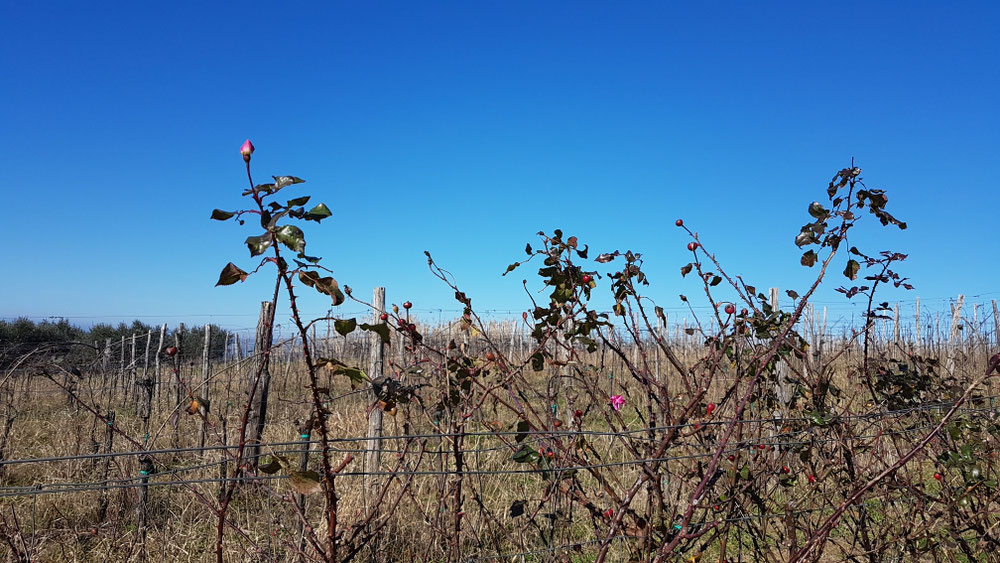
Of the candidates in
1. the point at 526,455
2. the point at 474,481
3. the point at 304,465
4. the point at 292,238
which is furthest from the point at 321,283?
the point at 474,481

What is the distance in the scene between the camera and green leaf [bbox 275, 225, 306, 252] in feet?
3.58

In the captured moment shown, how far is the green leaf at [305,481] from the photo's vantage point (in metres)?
1.31

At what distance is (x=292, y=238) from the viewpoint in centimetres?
109

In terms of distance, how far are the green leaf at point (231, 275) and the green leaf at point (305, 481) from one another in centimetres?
43

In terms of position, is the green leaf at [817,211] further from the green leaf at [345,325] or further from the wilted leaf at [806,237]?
the green leaf at [345,325]

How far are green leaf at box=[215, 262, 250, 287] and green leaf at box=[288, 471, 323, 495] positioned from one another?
1.40 ft

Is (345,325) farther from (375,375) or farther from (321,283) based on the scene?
(375,375)

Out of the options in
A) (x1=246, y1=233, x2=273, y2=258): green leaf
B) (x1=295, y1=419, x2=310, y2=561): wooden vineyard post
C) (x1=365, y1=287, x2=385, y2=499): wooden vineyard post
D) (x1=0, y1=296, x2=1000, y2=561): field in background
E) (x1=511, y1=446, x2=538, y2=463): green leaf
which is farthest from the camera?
(x1=365, y1=287, x2=385, y2=499): wooden vineyard post

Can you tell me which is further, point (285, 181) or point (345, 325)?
point (345, 325)

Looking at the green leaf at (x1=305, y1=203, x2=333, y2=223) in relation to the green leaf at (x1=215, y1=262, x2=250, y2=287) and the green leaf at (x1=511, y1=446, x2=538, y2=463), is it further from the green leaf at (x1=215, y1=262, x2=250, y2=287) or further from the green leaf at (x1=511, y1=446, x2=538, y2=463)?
the green leaf at (x1=511, y1=446, x2=538, y2=463)

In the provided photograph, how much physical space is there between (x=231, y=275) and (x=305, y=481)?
0.45 m

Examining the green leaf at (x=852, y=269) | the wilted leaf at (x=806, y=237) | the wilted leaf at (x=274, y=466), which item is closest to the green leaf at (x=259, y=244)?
the wilted leaf at (x=274, y=466)

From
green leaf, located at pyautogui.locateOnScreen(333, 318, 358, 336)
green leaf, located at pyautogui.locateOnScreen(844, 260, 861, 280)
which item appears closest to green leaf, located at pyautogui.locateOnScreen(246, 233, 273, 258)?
green leaf, located at pyautogui.locateOnScreen(333, 318, 358, 336)

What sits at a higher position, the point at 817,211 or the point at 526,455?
the point at 817,211
